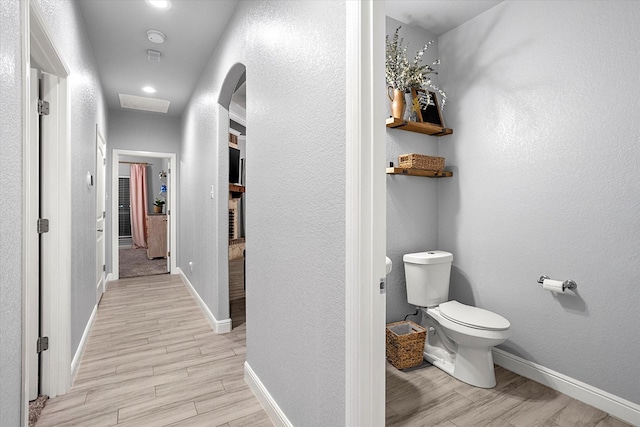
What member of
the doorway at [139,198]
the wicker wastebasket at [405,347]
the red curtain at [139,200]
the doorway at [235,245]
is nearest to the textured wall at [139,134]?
the doorway at [235,245]

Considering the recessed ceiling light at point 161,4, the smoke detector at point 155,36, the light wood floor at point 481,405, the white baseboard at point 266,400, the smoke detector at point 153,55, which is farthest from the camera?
the smoke detector at point 153,55

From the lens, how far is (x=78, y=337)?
96.3 inches

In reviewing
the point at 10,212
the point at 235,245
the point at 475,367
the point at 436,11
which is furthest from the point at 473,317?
the point at 235,245

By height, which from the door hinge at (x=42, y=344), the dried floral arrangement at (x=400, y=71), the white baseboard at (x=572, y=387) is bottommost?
the white baseboard at (x=572, y=387)

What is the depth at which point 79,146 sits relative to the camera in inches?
A: 95.2

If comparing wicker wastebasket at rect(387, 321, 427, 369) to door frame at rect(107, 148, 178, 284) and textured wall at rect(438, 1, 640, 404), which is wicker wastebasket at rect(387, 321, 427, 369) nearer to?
textured wall at rect(438, 1, 640, 404)

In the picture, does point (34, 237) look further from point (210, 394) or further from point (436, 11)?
point (436, 11)

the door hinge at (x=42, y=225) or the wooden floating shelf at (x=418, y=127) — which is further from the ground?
the wooden floating shelf at (x=418, y=127)

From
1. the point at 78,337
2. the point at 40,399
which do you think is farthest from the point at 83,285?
the point at 40,399

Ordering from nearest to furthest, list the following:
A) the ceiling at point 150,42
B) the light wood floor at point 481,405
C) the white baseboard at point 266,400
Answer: the white baseboard at point 266,400 → the light wood floor at point 481,405 → the ceiling at point 150,42

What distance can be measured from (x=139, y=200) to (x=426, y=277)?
26.2ft

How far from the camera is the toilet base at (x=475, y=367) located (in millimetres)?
2088

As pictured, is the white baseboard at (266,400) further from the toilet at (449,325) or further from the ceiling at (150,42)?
the ceiling at (150,42)

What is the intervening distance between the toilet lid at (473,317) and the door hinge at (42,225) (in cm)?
254
